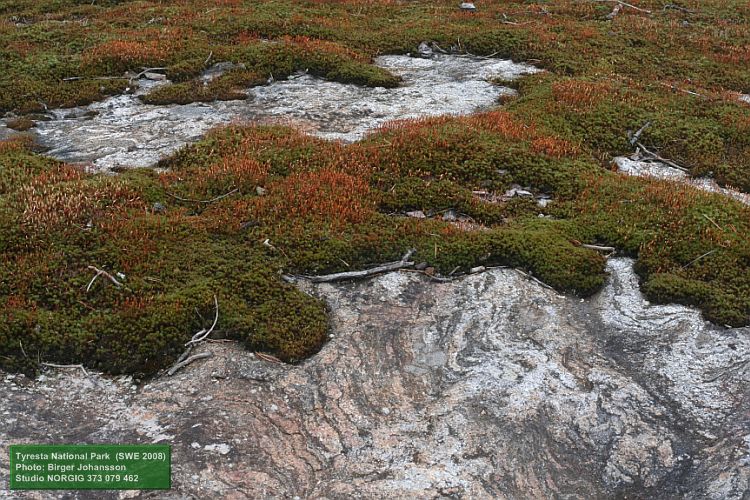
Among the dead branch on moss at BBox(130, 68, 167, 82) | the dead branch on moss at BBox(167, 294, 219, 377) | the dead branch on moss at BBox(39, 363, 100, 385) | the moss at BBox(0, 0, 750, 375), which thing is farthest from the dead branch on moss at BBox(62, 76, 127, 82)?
the dead branch on moss at BBox(39, 363, 100, 385)

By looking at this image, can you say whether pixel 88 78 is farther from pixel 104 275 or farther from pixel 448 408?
pixel 448 408

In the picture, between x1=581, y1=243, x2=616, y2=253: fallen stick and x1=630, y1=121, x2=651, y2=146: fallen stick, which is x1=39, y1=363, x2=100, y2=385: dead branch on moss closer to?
x1=581, y1=243, x2=616, y2=253: fallen stick

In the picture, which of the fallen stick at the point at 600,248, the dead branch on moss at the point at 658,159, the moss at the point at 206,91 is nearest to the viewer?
the fallen stick at the point at 600,248

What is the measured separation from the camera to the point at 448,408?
11.0 metres

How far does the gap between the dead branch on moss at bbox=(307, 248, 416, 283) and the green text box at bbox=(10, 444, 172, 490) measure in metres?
4.65

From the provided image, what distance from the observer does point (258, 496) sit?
9.39 metres

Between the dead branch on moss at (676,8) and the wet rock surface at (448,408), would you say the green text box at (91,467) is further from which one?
the dead branch on moss at (676,8)

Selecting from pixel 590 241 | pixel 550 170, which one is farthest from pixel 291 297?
pixel 550 170

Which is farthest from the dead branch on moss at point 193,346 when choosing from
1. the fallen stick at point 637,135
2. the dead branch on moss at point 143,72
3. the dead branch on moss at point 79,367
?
the dead branch on moss at point 143,72

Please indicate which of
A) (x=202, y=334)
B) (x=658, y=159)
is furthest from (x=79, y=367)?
(x=658, y=159)

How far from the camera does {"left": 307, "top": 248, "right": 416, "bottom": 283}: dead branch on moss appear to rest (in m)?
13.6

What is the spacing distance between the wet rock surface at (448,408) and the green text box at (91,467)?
0.16m

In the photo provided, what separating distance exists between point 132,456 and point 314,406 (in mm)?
2628

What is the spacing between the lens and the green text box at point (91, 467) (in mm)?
9195
